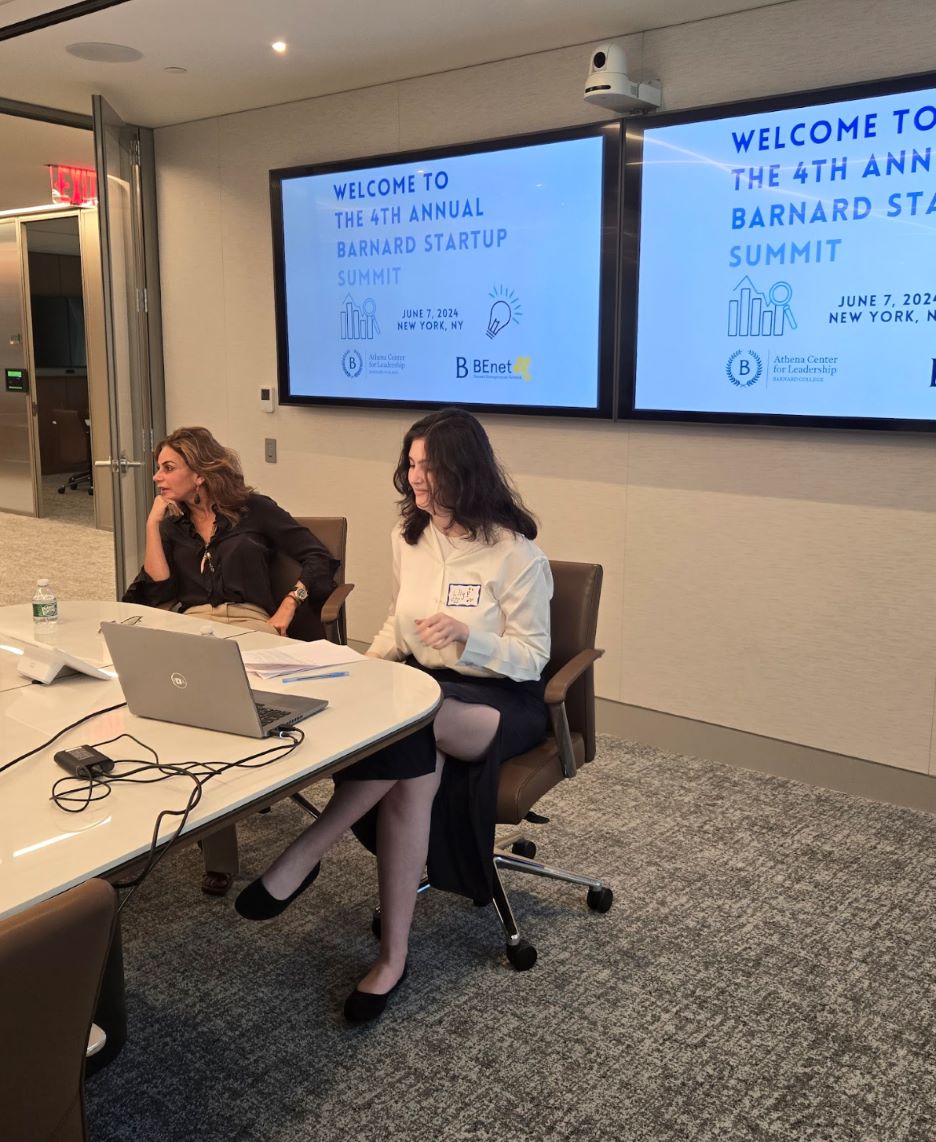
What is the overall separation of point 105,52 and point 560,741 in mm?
3417

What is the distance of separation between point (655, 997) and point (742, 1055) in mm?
272

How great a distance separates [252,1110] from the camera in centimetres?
222

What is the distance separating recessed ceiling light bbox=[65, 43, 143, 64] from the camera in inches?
169

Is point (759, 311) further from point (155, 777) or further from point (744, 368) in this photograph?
point (155, 777)

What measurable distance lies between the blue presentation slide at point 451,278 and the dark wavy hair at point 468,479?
1350 mm

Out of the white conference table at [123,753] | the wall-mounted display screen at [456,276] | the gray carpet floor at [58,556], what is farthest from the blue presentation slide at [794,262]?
the gray carpet floor at [58,556]

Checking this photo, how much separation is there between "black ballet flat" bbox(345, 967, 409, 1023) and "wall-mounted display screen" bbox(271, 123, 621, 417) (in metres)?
2.45

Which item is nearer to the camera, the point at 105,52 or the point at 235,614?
the point at 235,614

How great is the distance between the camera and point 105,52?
4371 millimetres

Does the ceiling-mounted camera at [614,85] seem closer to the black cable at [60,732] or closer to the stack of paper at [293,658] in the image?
the stack of paper at [293,658]

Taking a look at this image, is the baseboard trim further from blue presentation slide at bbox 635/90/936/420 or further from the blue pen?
the blue pen

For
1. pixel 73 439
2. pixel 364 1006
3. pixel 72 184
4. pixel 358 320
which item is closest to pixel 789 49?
pixel 358 320

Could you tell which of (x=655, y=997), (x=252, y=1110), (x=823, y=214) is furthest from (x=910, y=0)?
(x=252, y=1110)

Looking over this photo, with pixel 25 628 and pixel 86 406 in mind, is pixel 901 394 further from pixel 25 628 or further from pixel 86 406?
pixel 86 406
